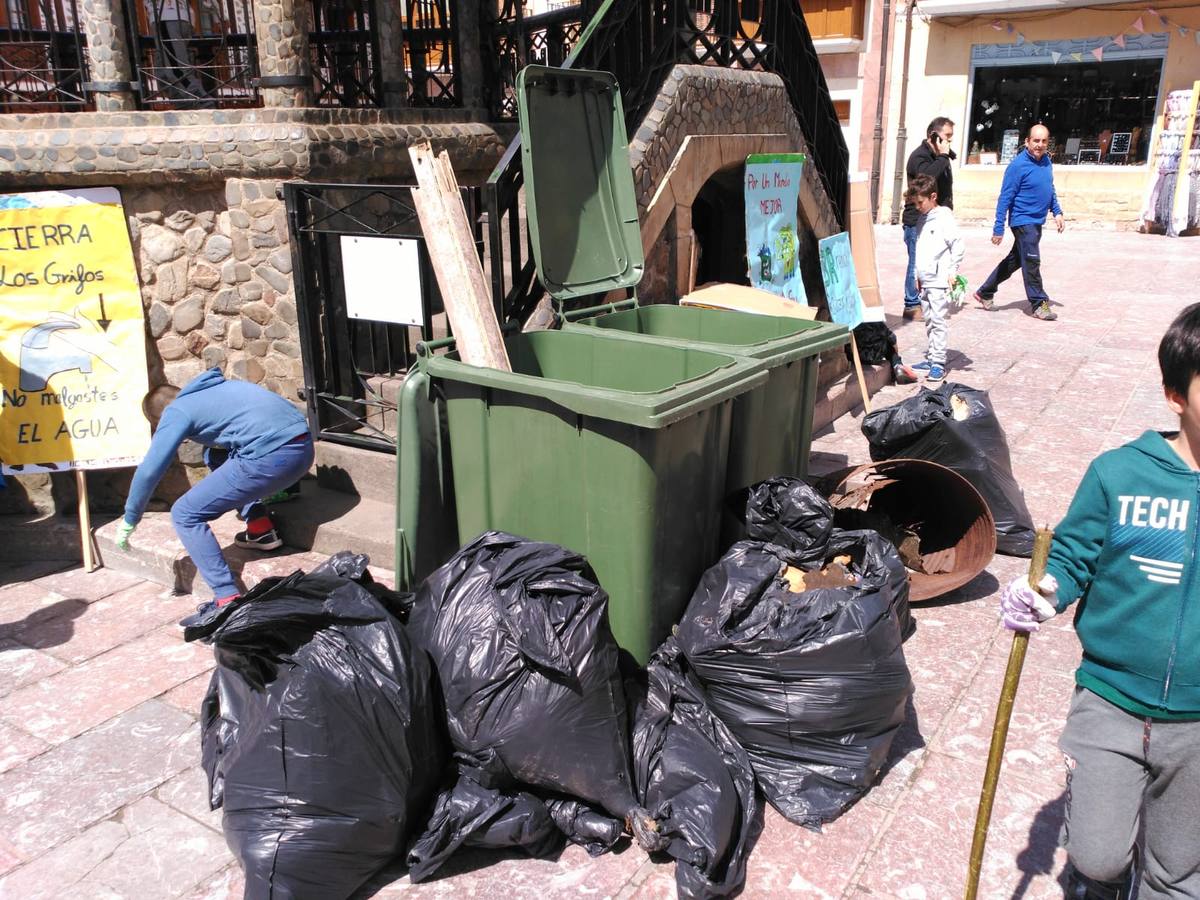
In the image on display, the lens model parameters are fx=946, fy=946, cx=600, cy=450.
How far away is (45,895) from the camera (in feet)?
8.55

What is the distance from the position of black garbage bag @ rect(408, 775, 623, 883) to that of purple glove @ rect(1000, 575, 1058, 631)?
1265 millimetres

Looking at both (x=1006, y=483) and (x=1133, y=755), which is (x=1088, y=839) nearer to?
(x=1133, y=755)

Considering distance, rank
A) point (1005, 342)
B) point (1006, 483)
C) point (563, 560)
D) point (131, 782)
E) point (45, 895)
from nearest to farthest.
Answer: point (45, 895) < point (563, 560) < point (131, 782) < point (1006, 483) < point (1005, 342)

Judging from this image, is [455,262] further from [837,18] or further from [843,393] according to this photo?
[837,18]

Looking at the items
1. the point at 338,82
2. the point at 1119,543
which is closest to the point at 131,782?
the point at 1119,543

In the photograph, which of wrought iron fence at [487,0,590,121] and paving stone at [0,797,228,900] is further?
wrought iron fence at [487,0,590,121]

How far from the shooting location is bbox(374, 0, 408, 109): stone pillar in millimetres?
6328

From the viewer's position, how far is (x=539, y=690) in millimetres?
2678

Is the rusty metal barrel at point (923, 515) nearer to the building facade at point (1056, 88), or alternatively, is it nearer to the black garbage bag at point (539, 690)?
the black garbage bag at point (539, 690)

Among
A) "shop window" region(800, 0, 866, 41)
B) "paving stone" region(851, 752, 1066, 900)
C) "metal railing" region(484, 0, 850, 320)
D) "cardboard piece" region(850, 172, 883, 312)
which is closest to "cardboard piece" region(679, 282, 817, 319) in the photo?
"metal railing" region(484, 0, 850, 320)

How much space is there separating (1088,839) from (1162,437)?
0.92 metres

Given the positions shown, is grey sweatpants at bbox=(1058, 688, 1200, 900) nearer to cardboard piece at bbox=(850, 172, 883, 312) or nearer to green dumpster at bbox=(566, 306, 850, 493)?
green dumpster at bbox=(566, 306, 850, 493)

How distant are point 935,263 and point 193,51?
5675mm

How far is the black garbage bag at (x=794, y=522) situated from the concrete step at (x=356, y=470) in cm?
212
